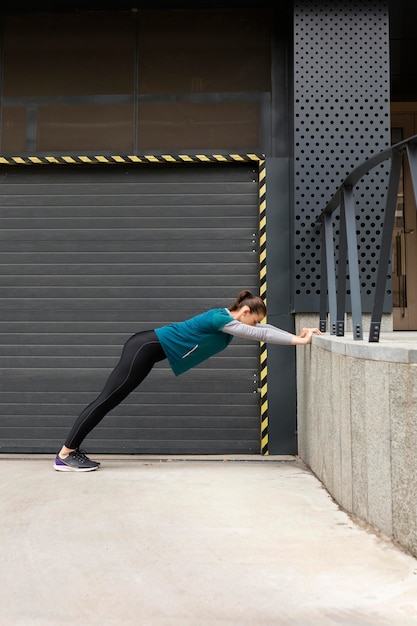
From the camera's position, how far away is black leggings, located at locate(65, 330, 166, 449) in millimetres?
5570

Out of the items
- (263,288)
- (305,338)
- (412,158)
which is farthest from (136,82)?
(412,158)

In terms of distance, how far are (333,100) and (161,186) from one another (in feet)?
6.68

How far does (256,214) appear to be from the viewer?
686cm

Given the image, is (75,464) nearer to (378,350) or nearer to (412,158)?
(378,350)

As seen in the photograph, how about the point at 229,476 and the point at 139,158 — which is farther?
the point at 139,158

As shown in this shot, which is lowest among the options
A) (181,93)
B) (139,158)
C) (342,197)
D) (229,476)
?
(229,476)

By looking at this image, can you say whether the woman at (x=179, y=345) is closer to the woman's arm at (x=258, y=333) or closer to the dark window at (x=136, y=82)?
the woman's arm at (x=258, y=333)

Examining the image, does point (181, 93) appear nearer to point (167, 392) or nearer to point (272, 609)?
point (167, 392)

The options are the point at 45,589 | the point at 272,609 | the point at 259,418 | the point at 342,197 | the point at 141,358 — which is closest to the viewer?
the point at 272,609

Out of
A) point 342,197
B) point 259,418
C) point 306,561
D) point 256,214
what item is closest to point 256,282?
point 256,214

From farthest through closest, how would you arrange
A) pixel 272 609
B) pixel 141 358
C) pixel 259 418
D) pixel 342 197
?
1. pixel 259 418
2. pixel 141 358
3. pixel 342 197
4. pixel 272 609

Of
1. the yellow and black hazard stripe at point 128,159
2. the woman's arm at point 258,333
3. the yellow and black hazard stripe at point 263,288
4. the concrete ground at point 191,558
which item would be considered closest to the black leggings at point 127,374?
the concrete ground at point 191,558

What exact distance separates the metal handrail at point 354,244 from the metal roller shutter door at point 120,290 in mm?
1181

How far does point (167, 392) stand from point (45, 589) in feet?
12.3
